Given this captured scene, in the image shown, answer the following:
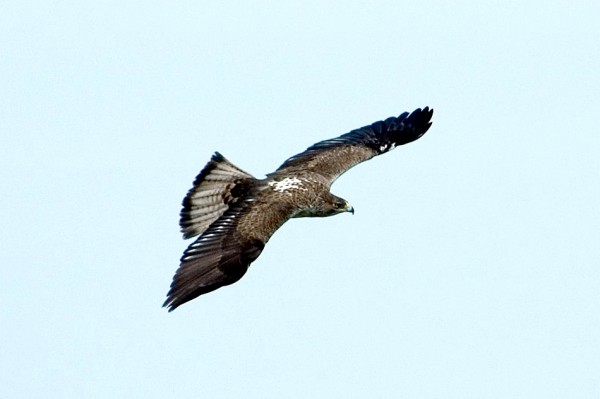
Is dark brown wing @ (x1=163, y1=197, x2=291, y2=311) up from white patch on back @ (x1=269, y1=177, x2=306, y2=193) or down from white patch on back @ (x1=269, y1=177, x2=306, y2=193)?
down

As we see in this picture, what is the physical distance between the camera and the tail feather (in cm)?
2217

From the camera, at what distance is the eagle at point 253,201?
19.7 meters

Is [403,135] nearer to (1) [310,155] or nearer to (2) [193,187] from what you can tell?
(1) [310,155]

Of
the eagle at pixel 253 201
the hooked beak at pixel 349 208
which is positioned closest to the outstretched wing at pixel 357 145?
the eagle at pixel 253 201

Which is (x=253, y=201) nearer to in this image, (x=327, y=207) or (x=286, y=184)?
(x=286, y=184)

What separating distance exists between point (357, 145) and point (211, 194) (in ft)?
10.9

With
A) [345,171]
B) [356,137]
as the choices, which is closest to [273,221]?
[345,171]

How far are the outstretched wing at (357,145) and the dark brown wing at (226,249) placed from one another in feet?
7.59

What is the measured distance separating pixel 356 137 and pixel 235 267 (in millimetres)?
6129

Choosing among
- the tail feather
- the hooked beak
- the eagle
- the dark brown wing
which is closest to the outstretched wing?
the eagle

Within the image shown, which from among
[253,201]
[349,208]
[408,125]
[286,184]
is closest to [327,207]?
[349,208]

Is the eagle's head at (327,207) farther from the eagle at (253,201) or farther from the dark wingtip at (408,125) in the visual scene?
the dark wingtip at (408,125)

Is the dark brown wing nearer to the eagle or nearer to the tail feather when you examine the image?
the eagle

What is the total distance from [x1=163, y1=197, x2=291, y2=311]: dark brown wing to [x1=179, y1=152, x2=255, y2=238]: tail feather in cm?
80
